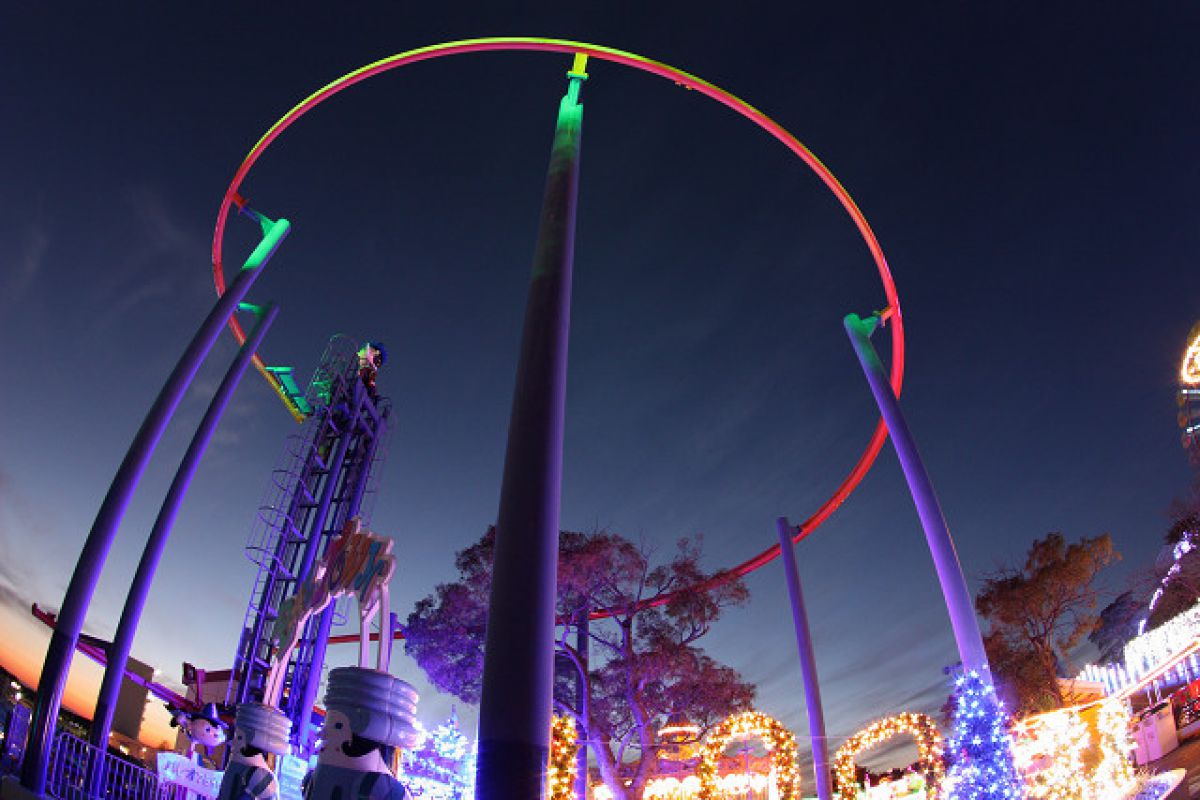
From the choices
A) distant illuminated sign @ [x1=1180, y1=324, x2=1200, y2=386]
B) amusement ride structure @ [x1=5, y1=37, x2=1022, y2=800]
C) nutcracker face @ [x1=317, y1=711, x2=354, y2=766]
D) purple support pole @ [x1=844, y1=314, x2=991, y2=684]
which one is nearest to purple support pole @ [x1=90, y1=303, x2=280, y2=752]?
amusement ride structure @ [x1=5, y1=37, x2=1022, y2=800]

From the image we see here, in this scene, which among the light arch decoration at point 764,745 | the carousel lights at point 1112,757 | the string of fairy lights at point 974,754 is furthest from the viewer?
the light arch decoration at point 764,745

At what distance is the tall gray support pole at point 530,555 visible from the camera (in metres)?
5.35

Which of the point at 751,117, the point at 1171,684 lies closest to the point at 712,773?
the point at 751,117

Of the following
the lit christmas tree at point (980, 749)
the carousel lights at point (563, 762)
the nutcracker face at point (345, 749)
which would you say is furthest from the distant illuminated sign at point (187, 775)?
the lit christmas tree at point (980, 749)

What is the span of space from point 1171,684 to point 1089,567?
7.88 metres

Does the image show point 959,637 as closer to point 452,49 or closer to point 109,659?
point 452,49

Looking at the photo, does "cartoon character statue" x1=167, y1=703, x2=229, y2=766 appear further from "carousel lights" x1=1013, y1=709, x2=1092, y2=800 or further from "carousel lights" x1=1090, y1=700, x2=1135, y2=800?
"carousel lights" x1=1090, y1=700, x2=1135, y2=800

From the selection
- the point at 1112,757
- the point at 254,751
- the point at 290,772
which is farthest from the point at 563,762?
the point at 254,751

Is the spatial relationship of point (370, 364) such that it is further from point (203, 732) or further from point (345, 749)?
point (345, 749)

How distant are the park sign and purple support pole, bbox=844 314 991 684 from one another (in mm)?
9281

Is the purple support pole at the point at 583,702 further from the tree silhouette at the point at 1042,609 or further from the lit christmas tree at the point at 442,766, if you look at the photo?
the tree silhouette at the point at 1042,609

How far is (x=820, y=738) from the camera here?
1778 centimetres

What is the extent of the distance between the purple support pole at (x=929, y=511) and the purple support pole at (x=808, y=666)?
5.27 meters

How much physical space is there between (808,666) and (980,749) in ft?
27.3
